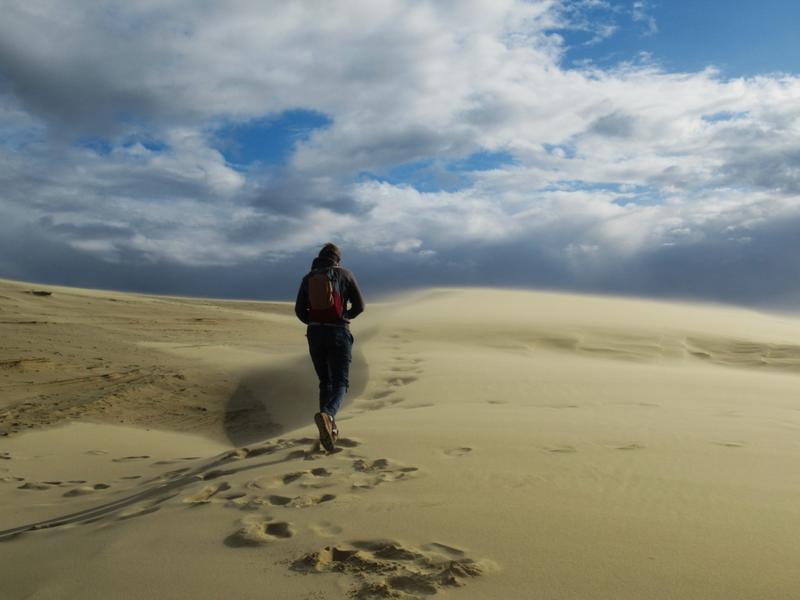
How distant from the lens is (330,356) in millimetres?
5555

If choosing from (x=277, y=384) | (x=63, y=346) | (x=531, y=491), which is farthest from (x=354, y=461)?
(x=63, y=346)

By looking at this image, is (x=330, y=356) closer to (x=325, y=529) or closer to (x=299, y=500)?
(x=299, y=500)

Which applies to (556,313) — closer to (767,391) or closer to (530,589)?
(767,391)

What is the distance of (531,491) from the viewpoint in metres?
3.51

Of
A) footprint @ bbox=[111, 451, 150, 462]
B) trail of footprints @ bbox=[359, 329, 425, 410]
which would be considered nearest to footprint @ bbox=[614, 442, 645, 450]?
trail of footprints @ bbox=[359, 329, 425, 410]

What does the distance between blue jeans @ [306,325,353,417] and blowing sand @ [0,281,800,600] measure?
0.38 meters

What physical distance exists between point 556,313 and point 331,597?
19187mm

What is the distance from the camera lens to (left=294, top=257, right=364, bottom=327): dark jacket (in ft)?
18.4

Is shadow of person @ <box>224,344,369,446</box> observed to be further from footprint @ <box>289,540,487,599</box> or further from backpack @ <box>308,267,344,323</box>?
footprint @ <box>289,540,487,599</box>

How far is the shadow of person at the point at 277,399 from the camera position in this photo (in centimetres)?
891

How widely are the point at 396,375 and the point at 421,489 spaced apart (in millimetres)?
5969

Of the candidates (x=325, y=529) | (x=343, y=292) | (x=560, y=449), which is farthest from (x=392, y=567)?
(x=343, y=292)

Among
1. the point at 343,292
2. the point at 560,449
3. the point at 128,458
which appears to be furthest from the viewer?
the point at 128,458

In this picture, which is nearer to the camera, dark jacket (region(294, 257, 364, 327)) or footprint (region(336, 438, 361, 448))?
footprint (region(336, 438, 361, 448))
